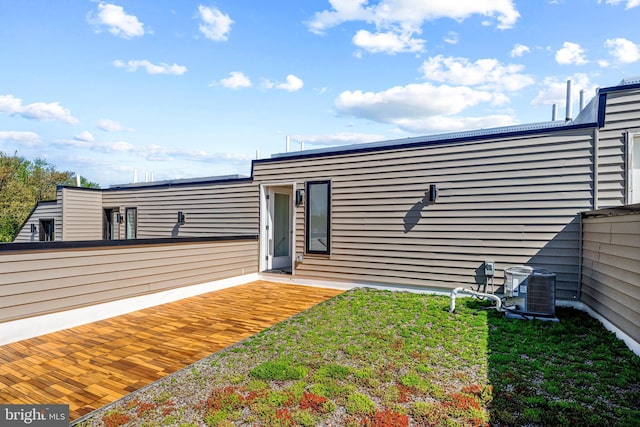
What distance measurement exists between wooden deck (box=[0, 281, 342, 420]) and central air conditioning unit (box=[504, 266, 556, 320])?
2811 millimetres

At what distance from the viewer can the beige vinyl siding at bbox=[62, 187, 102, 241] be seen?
1012 cm

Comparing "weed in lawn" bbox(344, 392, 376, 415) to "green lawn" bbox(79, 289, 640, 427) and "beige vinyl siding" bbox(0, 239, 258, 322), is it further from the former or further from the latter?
"beige vinyl siding" bbox(0, 239, 258, 322)

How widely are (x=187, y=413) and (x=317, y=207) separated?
4816 mm

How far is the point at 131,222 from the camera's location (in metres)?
9.84

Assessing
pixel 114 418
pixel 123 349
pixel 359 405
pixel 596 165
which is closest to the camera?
pixel 114 418

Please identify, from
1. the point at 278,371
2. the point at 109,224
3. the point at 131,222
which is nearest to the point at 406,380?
the point at 278,371

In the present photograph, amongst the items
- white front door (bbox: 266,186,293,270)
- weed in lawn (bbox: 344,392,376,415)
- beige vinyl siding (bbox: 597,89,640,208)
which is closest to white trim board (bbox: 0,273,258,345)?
white front door (bbox: 266,186,293,270)

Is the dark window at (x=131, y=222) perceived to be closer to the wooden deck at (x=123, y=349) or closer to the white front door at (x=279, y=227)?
the white front door at (x=279, y=227)

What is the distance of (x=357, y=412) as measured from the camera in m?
2.04

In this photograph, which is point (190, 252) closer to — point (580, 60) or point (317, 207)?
point (317, 207)

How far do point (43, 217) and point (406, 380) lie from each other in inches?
532

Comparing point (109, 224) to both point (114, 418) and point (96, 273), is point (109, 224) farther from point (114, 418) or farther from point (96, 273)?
point (114, 418)

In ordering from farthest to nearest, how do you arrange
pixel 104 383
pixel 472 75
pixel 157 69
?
1. pixel 157 69
2. pixel 472 75
3. pixel 104 383

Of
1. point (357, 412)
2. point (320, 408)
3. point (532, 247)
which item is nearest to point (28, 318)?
point (320, 408)
